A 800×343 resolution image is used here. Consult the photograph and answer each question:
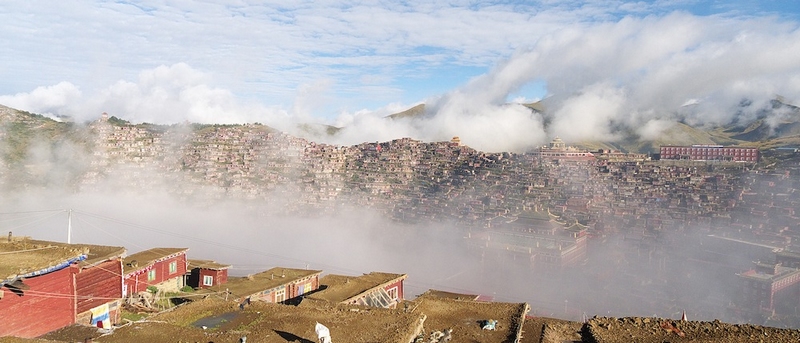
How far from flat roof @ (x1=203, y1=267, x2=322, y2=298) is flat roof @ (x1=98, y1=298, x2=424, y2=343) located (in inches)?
174

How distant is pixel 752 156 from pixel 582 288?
22744mm

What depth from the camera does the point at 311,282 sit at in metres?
12.0

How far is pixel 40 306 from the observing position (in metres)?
7.19

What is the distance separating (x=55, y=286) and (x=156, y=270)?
15.3 ft

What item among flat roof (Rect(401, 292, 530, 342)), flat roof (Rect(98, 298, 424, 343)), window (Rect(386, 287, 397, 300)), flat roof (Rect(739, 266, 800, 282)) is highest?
flat roof (Rect(98, 298, 424, 343))

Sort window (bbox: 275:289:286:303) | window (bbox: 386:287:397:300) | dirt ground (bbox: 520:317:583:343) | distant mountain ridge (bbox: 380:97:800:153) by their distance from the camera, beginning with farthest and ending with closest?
distant mountain ridge (bbox: 380:97:800:153), window (bbox: 275:289:286:303), window (bbox: 386:287:397:300), dirt ground (bbox: 520:317:583:343)

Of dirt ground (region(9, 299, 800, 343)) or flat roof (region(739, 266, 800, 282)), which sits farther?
flat roof (region(739, 266, 800, 282))

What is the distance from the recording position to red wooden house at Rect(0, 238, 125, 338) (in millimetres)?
6762

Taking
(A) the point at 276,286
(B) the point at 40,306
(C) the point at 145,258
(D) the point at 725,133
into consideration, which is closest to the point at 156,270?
(C) the point at 145,258

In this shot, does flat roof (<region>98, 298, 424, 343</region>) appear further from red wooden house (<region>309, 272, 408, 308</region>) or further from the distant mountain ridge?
the distant mountain ridge

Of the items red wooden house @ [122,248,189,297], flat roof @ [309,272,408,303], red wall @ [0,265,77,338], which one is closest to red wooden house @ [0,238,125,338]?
red wall @ [0,265,77,338]

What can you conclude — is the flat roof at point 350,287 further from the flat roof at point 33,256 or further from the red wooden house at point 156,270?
the red wooden house at point 156,270

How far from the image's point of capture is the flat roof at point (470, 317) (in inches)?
238

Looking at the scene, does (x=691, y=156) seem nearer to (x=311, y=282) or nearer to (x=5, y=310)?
(x=311, y=282)
